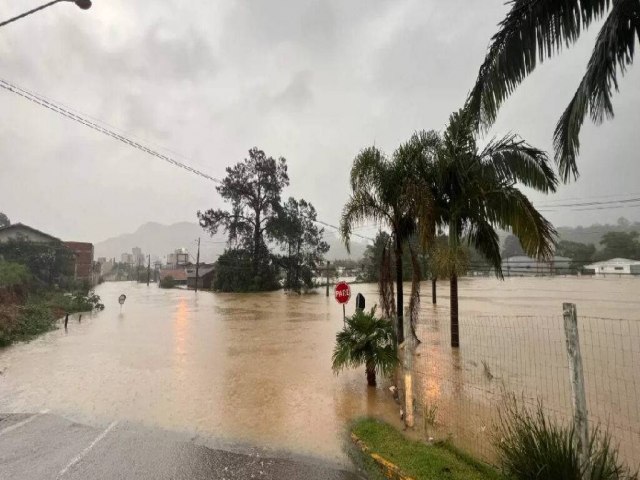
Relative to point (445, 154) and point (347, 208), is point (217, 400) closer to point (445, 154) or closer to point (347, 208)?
point (347, 208)

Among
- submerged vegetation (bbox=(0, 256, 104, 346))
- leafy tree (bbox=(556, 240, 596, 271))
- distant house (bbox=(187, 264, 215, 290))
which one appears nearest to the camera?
submerged vegetation (bbox=(0, 256, 104, 346))

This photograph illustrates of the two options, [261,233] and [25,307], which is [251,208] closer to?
[261,233]

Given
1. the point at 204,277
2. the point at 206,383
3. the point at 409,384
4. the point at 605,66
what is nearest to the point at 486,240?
the point at 409,384

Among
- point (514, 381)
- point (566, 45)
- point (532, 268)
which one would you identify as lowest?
point (514, 381)

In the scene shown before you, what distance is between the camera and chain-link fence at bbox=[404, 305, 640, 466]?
5.43 m

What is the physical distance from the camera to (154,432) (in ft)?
18.7

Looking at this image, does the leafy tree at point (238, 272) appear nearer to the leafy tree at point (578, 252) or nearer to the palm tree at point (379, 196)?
the palm tree at point (379, 196)

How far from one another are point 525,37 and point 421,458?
5014 mm

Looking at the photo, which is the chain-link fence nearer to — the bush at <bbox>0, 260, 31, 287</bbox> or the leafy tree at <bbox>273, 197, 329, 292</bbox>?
the bush at <bbox>0, 260, 31, 287</bbox>

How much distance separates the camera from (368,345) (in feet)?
23.7

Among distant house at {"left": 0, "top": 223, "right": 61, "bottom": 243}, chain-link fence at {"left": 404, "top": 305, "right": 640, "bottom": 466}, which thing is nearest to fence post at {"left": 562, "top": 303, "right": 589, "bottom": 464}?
chain-link fence at {"left": 404, "top": 305, "right": 640, "bottom": 466}

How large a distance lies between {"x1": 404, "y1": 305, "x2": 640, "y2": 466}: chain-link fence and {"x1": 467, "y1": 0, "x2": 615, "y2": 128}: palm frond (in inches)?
153

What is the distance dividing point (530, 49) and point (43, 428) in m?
8.82

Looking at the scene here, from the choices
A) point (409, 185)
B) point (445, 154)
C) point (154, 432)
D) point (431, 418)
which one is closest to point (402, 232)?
point (409, 185)
